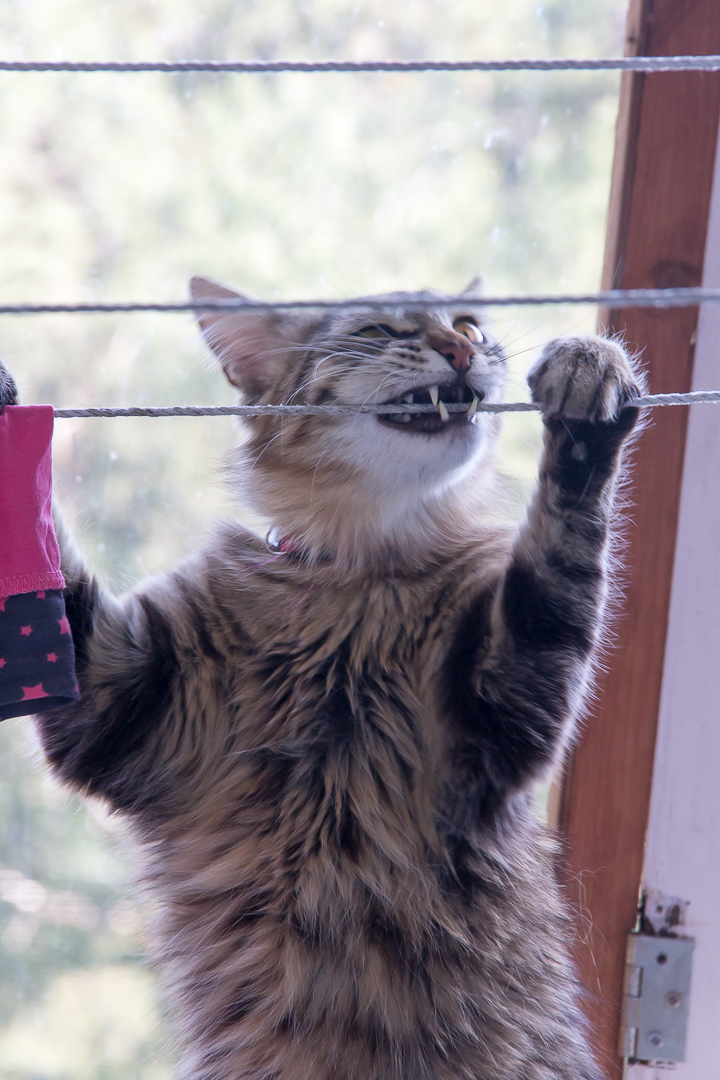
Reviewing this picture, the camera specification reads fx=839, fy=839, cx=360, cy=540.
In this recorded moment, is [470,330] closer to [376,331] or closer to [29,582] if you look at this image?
[376,331]

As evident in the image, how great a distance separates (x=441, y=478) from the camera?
1282 mm

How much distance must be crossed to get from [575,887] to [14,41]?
6.06ft

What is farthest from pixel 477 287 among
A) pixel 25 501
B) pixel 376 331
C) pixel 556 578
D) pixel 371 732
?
pixel 25 501

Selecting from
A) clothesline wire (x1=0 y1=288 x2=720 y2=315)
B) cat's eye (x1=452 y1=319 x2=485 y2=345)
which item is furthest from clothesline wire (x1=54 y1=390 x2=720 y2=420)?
cat's eye (x1=452 y1=319 x2=485 y2=345)

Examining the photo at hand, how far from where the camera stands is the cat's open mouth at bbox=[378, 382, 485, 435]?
122cm

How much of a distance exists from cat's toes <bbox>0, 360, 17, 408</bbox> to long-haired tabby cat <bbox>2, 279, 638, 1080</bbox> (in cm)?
29

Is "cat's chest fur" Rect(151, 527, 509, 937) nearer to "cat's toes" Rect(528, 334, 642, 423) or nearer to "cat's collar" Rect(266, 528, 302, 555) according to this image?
"cat's collar" Rect(266, 528, 302, 555)

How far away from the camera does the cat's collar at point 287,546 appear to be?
140 cm

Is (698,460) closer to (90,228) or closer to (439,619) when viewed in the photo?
(439,619)

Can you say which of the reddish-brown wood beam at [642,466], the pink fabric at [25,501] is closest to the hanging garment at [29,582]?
the pink fabric at [25,501]

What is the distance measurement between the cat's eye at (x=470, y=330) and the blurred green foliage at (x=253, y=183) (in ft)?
0.29

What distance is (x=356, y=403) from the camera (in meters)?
1.27

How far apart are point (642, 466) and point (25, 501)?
1.05 metres

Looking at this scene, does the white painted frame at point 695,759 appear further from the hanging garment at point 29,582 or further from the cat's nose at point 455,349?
the hanging garment at point 29,582
